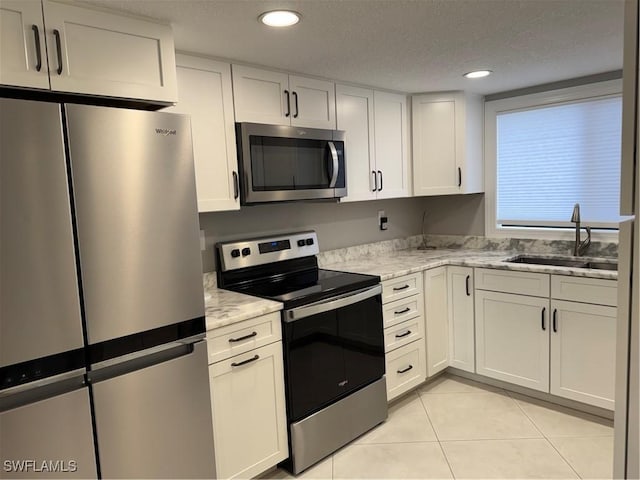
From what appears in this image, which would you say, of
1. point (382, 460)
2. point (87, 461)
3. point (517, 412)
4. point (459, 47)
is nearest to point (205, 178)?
point (87, 461)

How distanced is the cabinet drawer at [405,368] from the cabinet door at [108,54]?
6.57 ft

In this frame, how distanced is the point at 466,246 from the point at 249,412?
8.04ft

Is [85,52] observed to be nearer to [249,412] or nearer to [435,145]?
[249,412]

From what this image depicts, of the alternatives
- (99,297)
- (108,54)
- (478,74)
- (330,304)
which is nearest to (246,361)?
(330,304)

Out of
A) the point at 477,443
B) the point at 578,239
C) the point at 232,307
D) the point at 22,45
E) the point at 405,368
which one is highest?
the point at 22,45

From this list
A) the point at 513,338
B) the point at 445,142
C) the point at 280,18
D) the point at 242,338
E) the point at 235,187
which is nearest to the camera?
the point at 280,18

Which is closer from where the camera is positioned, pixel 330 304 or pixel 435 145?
pixel 330 304

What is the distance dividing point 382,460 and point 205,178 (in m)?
1.74

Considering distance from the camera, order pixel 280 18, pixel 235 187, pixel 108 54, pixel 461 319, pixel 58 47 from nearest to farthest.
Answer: pixel 58 47 < pixel 108 54 < pixel 280 18 < pixel 235 187 < pixel 461 319

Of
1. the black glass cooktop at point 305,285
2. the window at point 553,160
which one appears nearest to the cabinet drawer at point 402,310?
the black glass cooktop at point 305,285

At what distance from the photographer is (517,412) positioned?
2797 mm

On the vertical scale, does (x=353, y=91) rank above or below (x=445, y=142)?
above

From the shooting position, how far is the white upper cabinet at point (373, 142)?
295 cm

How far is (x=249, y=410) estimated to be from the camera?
205cm
